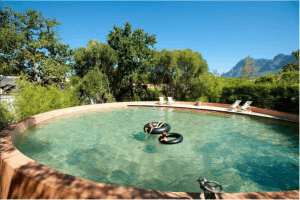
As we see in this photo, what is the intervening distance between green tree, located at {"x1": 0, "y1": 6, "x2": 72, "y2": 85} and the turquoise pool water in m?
15.4

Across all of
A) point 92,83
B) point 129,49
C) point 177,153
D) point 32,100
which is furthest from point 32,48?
point 177,153

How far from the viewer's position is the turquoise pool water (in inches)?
204

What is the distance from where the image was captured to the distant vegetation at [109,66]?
1972 cm

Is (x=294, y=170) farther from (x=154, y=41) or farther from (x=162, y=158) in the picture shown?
(x=154, y=41)

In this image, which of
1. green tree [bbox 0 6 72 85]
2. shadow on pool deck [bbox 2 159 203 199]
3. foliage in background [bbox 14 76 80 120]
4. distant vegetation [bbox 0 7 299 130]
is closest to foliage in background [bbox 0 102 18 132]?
foliage in background [bbox 14 76 80 120]

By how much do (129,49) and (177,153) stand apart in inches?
686

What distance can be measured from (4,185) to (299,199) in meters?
6.51

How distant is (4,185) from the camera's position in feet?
12.4

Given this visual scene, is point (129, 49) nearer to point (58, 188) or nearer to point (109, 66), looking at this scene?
point (109, 66)

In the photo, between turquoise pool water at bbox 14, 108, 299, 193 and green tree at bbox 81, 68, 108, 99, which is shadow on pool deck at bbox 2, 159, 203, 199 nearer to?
turquoise pool water at bbox 14, 108, 299, 193

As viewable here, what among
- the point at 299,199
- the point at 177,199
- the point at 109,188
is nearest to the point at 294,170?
the point at 299,199

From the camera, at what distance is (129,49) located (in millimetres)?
21234

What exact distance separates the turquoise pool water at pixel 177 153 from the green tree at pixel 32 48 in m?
15.4

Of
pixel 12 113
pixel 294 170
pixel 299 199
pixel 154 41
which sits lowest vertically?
pixel 294 170
